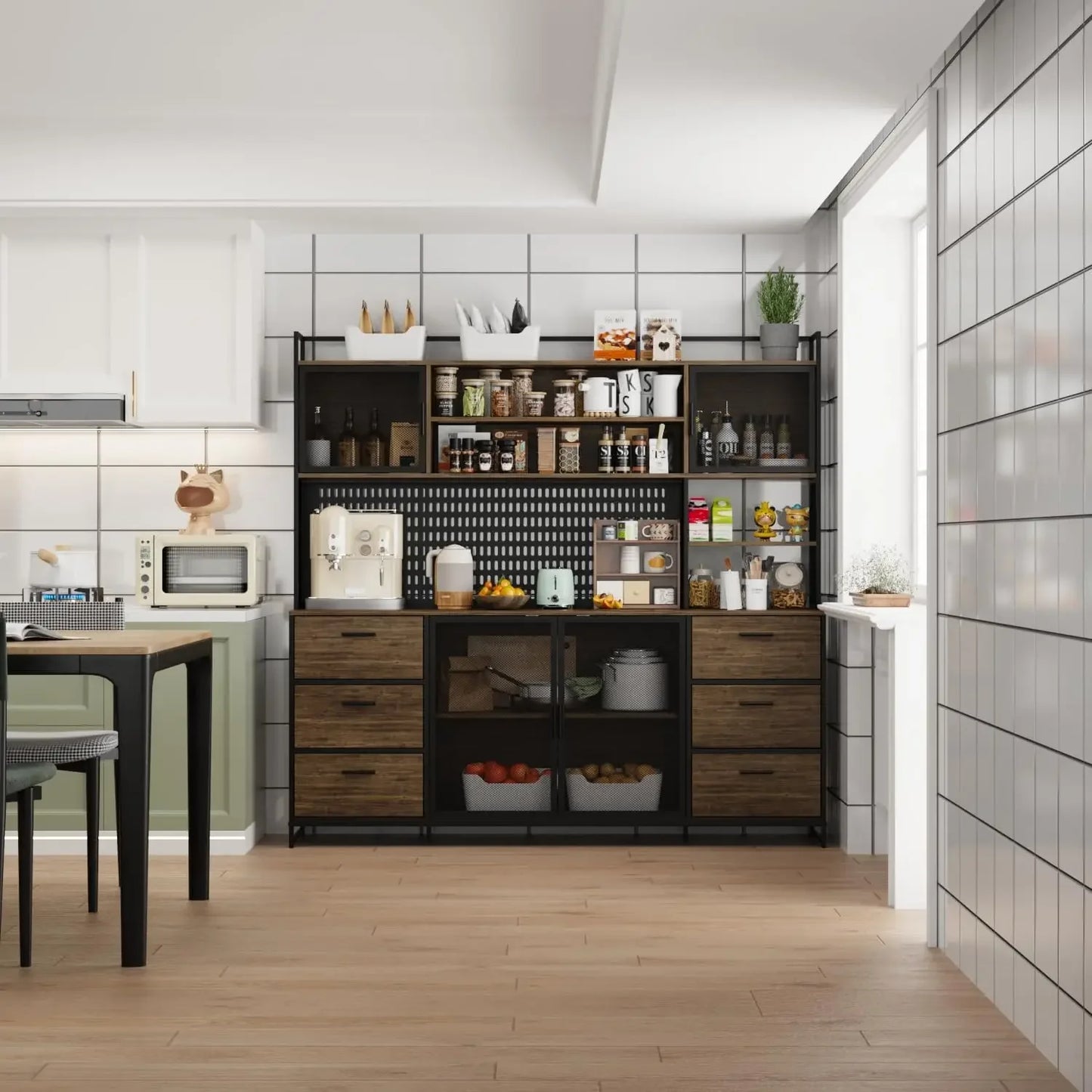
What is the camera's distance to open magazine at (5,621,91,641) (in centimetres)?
314

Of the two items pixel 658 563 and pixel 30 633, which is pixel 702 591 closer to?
pixel 658 563

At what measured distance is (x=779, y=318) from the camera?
4.56 meters

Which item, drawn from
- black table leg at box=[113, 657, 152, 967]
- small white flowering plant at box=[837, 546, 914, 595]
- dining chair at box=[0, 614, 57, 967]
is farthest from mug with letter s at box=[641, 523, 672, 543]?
dining chair at box=[0, 614, 57, 967]

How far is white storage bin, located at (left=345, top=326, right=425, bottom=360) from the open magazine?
1683 mm

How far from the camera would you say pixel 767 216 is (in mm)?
4445

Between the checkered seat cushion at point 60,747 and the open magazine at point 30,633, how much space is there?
26cm

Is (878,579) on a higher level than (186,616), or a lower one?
higher

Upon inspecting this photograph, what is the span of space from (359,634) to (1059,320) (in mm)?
2677

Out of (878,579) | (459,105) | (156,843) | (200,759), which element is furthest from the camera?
(156,843)

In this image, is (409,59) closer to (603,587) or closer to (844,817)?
(603,587)

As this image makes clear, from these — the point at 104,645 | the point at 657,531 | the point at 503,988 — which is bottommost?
the point at 503,988

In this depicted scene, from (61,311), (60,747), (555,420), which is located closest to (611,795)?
(555,420)

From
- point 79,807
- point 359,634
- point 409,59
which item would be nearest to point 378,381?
point 359,634

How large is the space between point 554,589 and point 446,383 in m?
0.85
